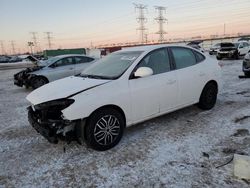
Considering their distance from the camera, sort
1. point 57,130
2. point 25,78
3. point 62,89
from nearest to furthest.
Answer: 1. point 57,130
2. point 62,89
3. point 25,78

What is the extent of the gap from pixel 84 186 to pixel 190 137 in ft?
7.07

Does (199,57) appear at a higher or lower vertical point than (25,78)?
higher

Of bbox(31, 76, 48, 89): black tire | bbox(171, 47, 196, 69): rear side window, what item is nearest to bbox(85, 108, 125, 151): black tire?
bbox(171, 47, 196, 69): rear side window

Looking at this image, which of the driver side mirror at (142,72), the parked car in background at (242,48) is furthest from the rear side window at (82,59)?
the parked car in background at (242,48)

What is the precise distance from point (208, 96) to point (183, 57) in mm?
1170

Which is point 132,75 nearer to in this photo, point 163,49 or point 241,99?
point 163,49

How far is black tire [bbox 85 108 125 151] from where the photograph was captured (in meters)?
3.98

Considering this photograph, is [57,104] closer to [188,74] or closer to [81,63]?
[188,74]

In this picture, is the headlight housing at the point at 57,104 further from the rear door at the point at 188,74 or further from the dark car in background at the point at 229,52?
the dark car in background at the point at 229,52

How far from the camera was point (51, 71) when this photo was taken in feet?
35.7

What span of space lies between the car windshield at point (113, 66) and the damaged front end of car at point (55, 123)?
3.32ft

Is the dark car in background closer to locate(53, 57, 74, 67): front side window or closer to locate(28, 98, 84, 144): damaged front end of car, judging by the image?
locate(53, 57, 74, 67): front side window

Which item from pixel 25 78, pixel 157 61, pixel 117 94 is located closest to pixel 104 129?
pixel 117 94

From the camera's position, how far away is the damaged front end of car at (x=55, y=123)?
392 cm
